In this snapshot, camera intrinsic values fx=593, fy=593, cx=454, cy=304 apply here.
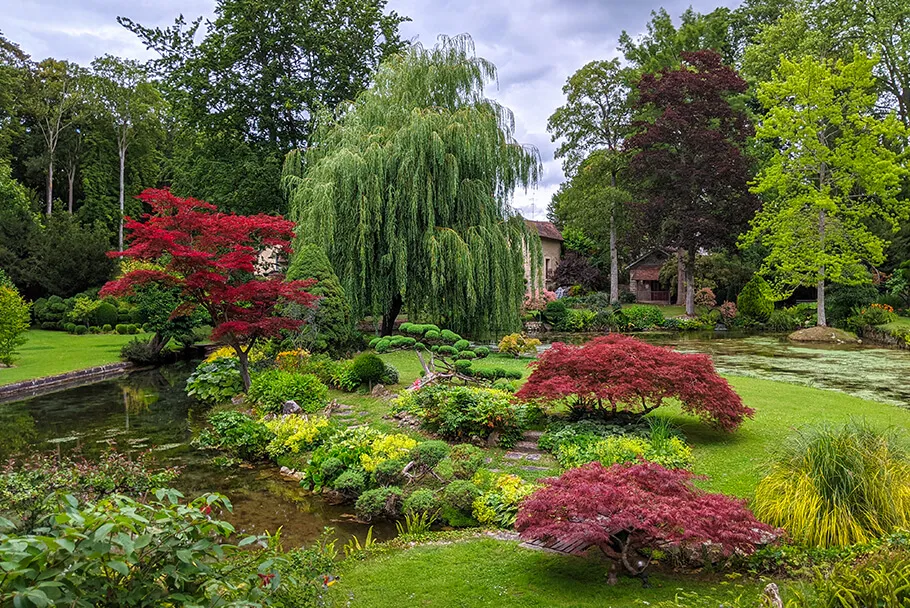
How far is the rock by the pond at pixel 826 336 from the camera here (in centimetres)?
2342

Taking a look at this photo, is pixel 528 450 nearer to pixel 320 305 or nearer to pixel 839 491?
pixel 839 491

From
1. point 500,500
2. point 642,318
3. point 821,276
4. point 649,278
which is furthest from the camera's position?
point 649,278

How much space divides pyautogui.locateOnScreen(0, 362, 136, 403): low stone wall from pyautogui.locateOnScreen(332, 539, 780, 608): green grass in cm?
1282

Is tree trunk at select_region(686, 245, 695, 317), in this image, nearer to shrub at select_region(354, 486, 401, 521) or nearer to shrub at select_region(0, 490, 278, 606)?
shrub at select_region(354, 486, 401, 521)

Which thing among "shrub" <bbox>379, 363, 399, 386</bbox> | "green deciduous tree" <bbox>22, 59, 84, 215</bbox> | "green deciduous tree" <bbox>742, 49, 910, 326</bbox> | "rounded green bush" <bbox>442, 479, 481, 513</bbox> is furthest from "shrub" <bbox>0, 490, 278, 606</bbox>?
"green deciduous tree" <bbox>22, 59, 84, 215</bbox>

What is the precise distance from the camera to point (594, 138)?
3531cm

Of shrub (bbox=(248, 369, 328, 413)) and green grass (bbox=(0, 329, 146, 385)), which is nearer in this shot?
shrub (bbox=(248, 369, 328, 413))

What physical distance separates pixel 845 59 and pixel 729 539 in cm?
3342

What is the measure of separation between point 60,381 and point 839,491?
17.4m

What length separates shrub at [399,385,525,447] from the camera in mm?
8772

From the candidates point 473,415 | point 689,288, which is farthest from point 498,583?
point 689,288

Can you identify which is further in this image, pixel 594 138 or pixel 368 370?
pixel 594 138

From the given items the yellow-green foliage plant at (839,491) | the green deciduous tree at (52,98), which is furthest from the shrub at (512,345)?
the green deciduous tree at (52,98)

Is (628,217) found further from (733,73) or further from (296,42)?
(296,42)
